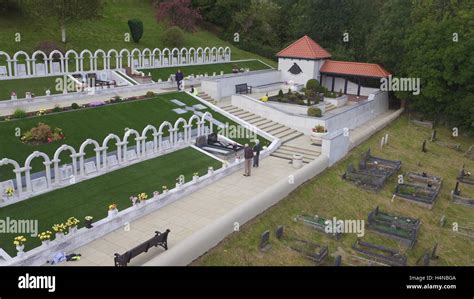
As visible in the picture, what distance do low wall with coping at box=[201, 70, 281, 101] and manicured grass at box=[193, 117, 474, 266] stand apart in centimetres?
1209

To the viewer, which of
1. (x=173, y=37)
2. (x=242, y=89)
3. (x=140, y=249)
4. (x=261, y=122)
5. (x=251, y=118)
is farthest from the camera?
(x=173, y=37)

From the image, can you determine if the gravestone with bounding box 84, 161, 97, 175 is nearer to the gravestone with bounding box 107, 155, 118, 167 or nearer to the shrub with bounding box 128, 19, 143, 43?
the gravestone with bounding box 107, 155, 118, 167

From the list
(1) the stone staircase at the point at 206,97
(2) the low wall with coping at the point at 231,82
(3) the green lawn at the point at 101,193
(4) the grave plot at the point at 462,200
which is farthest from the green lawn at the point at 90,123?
(4) the grave plot at the point at 462,200

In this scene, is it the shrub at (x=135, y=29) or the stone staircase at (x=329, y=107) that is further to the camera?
the shrub at (x=135, y=29)

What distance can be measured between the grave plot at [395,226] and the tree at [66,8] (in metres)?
31.2

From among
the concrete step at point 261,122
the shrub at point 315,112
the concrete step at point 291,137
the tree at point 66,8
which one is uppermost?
the tree at point 66,8

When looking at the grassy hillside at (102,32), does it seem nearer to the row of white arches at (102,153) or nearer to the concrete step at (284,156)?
the row of white arches at (102,153)

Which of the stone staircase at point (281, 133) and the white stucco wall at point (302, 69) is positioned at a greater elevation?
the white stucco wall at point (302, 69)

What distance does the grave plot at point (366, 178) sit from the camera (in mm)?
22166

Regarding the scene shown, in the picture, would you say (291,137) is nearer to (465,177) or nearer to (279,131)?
(279,131)

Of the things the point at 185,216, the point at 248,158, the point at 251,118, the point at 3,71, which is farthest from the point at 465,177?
the point at 3,71

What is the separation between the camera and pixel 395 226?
1819 centimetres

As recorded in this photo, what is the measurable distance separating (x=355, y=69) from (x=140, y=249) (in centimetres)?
3161

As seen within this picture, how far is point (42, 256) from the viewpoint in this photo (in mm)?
12844
